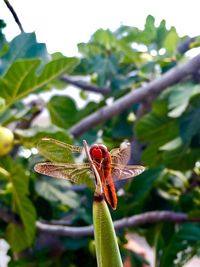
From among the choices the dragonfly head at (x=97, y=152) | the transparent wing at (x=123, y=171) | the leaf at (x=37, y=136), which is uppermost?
the leaf at (x=37, y=136)

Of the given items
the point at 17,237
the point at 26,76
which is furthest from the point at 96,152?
the point at 17,237

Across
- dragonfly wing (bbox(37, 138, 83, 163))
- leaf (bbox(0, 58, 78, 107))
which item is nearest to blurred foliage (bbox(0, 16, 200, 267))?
leaf (bbox(0, 58, 78, 107))

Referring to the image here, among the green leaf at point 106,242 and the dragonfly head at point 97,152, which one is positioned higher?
the dragonfly head at point 97,152

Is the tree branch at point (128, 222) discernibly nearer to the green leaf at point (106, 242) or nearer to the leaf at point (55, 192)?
the leaf at point (55, 192)

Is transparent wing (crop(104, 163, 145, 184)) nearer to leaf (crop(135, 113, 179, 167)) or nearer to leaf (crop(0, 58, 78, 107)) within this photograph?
leaf (crop(0, 58, 78, 107))

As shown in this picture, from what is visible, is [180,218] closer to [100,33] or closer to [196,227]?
[196,227]

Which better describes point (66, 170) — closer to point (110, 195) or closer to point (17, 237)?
point (110, 195)

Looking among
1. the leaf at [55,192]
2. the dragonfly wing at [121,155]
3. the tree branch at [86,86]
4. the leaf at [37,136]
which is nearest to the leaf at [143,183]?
the leaf at [55,192]
